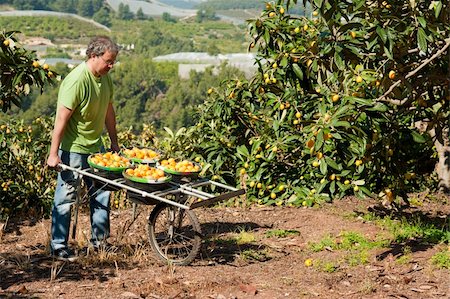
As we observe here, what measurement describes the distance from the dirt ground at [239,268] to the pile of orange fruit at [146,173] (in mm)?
609

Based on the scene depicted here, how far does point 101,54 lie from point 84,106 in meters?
0.35

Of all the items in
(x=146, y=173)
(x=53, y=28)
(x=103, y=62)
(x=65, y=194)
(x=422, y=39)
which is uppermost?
(x=422, y=39)

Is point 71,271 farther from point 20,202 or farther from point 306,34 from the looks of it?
point 306,34

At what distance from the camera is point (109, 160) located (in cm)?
417

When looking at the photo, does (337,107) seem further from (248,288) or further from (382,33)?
(248,288)

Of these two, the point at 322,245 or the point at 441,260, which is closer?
the point at 441,260

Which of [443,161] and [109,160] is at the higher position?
[109,160]

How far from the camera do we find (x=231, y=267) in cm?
431

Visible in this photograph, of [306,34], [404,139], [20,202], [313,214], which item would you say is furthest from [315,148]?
[20,202]

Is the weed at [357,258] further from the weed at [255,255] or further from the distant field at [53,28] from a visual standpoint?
the distant field at [53,28]

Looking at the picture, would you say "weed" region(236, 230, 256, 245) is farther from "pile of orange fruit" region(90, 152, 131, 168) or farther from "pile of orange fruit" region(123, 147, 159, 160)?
"pile of orange fruit" region(90, 152, 131, 168)

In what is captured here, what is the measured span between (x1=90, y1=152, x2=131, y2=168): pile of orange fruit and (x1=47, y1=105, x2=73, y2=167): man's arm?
0.22 meters

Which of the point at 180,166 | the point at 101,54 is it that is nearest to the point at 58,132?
the point at 101,54

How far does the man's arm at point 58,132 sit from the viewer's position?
4.09 metres
